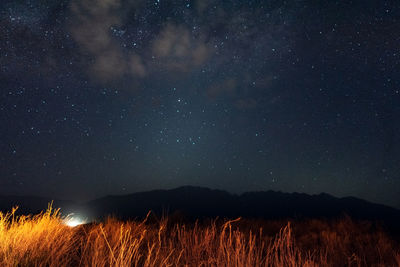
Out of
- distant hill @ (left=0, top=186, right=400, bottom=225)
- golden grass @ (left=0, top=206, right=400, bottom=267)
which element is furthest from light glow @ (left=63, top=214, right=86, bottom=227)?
distant hill @ (left=0, top=186, right=400, bottom=225)

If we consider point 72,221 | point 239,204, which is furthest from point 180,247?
point 239,204

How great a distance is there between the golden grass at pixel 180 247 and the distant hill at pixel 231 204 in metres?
67.5

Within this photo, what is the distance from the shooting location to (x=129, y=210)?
139 m

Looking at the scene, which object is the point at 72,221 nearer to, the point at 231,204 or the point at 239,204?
the point at 239,204

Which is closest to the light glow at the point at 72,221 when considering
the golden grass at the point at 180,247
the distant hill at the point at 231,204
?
the golden grass at the point at 180,247

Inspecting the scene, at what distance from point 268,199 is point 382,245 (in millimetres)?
121059

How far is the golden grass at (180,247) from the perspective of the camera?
3418 millimetres

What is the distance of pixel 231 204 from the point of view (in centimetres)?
12619

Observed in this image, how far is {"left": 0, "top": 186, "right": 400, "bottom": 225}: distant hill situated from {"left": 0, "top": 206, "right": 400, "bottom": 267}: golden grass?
6749 cm

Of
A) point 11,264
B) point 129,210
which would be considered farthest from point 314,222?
point 129,210

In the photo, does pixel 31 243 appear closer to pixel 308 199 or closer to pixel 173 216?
pixel 173 216

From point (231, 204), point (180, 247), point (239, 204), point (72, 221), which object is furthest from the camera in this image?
point (231, 204)

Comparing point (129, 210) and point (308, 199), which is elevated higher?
point (308, 199)

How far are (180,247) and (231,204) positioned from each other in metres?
125
